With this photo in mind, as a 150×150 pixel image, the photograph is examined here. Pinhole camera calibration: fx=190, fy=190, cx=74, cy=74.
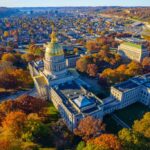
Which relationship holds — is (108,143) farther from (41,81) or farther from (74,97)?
(41,81)

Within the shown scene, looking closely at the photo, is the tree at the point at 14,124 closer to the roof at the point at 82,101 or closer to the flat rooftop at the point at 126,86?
the roof at the point at 82,101

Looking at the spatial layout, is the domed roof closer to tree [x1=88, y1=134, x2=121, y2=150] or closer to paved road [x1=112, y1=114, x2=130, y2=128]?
paved road [x1=112, y1=114, x2=130, y2=128]

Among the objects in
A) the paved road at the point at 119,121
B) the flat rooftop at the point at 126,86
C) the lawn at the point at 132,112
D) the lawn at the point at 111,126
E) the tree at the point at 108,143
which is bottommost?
the lawn at the point at 111,126

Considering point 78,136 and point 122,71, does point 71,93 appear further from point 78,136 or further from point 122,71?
point 122,71

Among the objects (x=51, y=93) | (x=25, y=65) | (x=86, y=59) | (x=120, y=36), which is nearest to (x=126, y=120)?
(x=51, y=93)

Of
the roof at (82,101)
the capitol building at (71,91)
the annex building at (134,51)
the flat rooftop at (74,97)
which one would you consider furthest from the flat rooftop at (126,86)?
the annex building at (134,51)

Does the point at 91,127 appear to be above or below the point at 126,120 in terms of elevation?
above
